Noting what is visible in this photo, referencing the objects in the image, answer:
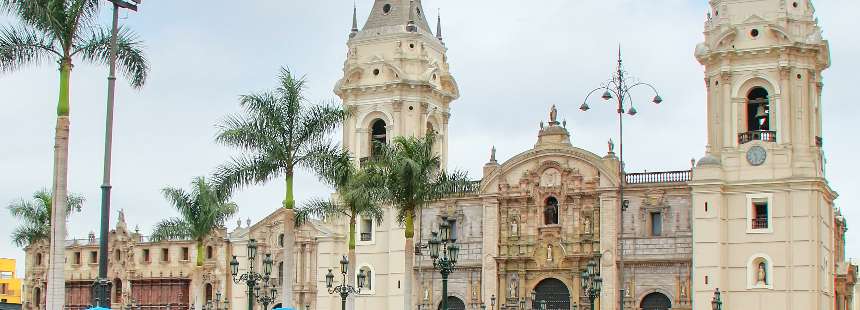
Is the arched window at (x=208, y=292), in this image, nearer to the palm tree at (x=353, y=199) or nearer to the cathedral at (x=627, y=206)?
the cathedral at (x=627, y=206)

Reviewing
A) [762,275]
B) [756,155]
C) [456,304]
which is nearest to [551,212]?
[456,304]

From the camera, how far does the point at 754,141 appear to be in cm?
5788

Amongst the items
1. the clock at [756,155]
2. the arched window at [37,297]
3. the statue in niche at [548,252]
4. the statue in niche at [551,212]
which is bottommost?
the arched window at [37,297]

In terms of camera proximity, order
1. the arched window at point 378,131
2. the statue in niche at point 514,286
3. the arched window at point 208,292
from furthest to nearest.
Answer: the arched window at point 208,292, the arched window at point 378,131, the statue in niche at point 514,286

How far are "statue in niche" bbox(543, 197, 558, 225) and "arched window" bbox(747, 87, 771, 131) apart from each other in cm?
971

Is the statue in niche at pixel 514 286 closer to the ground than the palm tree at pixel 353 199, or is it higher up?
closer to the ground

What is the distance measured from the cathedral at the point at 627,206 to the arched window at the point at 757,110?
0.20 ft

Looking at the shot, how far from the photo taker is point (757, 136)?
2292 inches

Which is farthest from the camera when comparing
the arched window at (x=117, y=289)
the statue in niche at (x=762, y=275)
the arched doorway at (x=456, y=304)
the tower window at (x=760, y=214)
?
the arched window at (x=117, y=289)

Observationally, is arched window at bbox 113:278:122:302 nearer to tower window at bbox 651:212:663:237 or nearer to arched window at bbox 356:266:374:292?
arched window at bbox 356:266:374:292

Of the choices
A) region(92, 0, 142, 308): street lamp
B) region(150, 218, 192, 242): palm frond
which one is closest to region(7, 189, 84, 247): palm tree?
region(150, 218, 192, 242): palm frond

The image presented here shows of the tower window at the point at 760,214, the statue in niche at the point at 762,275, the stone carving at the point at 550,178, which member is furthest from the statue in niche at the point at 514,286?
the tower window at the point at 760,214

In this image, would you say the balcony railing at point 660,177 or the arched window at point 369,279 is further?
the arched window at point 369,279

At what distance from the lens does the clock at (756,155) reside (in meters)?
57.8
